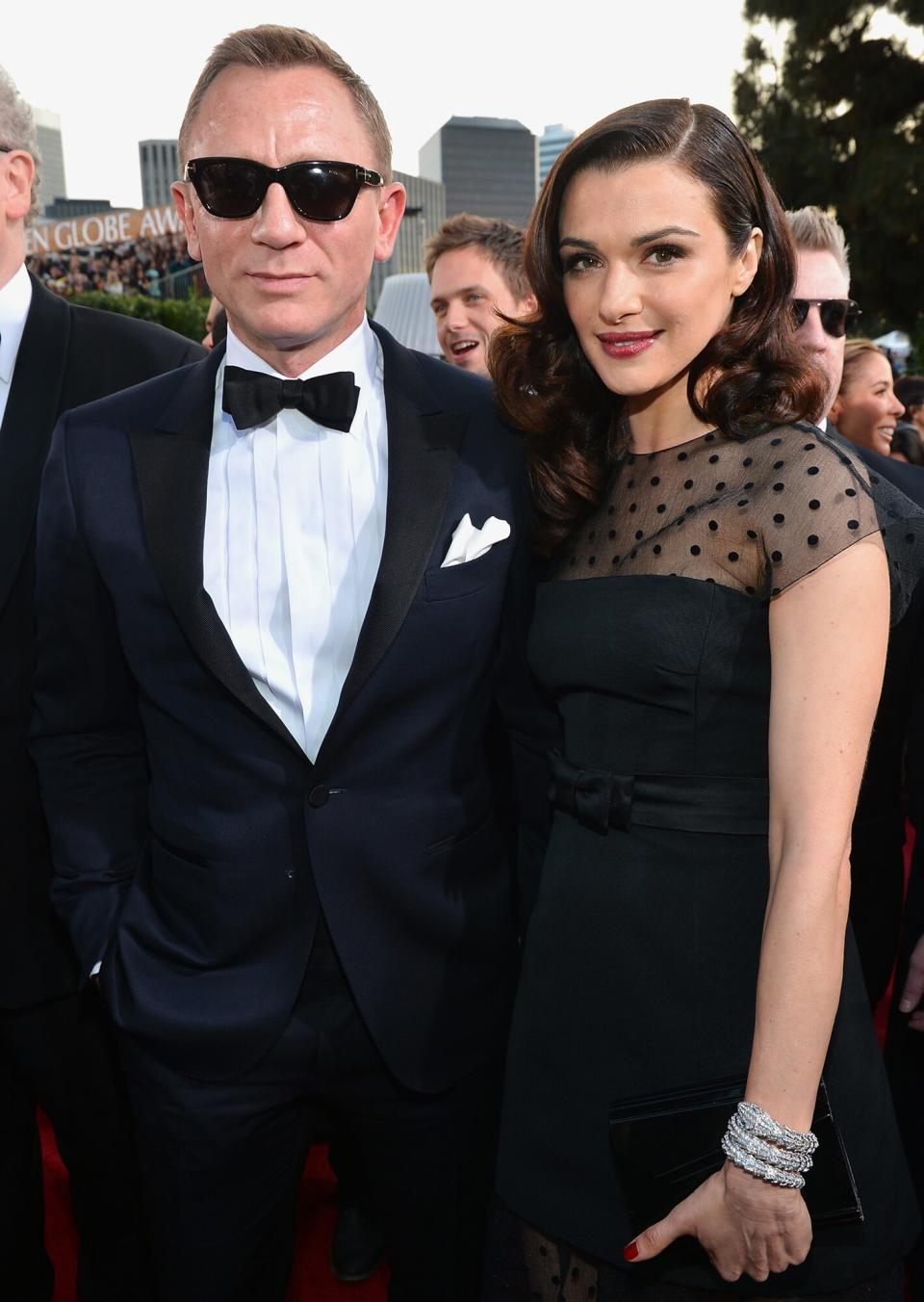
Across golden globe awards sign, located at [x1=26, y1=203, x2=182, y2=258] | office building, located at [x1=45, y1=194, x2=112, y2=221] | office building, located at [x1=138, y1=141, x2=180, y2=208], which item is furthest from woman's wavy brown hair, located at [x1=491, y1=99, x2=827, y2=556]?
office building, located at [x1=138, y1=141, x2=180, y2=208]

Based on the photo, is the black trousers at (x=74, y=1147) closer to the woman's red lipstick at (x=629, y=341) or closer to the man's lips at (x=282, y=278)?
the man's lips at (x=282, y=278)

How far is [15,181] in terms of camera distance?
2234 mm

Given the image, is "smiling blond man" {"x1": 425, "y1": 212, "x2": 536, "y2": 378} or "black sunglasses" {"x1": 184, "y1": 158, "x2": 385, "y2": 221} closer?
"black sunglasses" {"x1": 184, "y1": 158, "x2": 385, "y2": 221}

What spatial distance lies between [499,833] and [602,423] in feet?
2.36

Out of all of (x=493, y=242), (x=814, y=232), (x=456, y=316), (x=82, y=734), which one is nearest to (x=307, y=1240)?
(x=82, y=734)

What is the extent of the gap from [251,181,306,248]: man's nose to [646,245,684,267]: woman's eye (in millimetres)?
529

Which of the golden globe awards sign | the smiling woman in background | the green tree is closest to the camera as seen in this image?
the smiling woman in background

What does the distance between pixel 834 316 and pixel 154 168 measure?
14073 centimetres

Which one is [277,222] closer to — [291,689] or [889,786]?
[291,689]

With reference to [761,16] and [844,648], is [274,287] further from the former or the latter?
[761,16]

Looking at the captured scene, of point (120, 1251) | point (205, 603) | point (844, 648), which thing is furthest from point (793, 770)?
point (120, 1251)

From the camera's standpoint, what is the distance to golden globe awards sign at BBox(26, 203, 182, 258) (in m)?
57.8

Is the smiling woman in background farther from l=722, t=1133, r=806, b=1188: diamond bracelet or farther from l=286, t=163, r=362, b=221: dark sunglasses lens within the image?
l=722, t=1133, r=806, b=1188: diamond bracelet

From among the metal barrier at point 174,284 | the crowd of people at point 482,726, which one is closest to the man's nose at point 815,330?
the crowd of people at point 482,726
